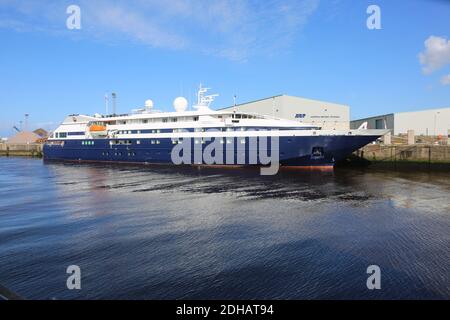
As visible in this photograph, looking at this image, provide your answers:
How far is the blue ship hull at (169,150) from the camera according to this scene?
122ft

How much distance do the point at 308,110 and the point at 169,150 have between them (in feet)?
106

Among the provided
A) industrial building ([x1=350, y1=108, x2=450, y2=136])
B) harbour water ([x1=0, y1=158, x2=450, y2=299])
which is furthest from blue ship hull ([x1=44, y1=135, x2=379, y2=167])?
industrial building ([x1=350, y1=108, x2=450, y2=136])

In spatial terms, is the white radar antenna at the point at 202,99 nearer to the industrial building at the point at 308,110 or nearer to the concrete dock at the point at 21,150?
the industrial building at the point at 308,110

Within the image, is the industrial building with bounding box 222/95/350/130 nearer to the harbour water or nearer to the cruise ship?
the cruise ship

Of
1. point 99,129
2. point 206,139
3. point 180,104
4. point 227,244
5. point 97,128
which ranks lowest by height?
point 227,244

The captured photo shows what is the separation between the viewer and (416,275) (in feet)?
31.3

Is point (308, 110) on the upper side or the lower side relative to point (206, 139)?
upper

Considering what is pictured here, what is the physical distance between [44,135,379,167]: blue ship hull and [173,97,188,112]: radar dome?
6456 millimetres

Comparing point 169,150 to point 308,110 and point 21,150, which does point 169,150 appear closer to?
point 308,110

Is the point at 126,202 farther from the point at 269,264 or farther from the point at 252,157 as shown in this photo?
the point at 252,157

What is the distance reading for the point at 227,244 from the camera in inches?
488

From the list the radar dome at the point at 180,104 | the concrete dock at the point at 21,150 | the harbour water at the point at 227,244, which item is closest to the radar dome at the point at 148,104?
the radar dome at the point at 180,104

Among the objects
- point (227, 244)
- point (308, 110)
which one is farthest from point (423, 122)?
point (227, 244)

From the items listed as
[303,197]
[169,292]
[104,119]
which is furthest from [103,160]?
[169,292]
